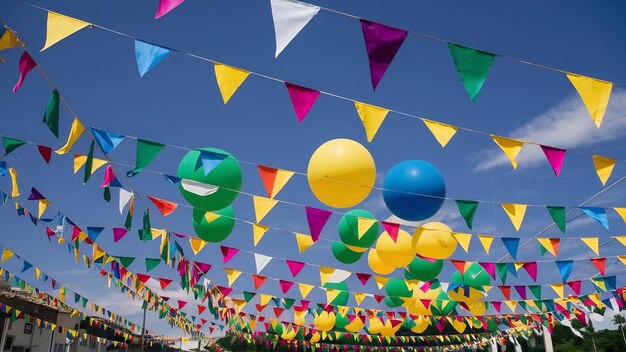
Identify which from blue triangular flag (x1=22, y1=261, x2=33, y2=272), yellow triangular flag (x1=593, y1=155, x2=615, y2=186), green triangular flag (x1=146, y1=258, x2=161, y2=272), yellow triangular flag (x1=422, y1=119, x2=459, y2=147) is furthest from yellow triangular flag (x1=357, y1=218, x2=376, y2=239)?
blue triangular flag (x1=22, y1=261, x2=33, y2=272)

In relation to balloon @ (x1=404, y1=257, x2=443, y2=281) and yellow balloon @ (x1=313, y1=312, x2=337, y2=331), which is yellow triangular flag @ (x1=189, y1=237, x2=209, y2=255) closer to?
balloon @ (x1=404, y1=257, x2=443, y2=281)

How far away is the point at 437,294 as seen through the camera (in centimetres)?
878

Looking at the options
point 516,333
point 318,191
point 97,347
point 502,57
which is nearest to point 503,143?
point 502,57

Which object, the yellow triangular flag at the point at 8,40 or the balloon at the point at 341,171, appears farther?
the balloon at the point at 341,171

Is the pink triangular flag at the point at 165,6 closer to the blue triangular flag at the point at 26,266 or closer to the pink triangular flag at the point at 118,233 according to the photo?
the pink triangular flag at the point at 118,233

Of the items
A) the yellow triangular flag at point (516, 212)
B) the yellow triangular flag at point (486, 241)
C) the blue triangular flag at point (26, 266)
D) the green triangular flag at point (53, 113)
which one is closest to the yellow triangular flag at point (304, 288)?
the yellow triangular flag at point (486, 241)

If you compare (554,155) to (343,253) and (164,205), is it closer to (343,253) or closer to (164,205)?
(343,253)

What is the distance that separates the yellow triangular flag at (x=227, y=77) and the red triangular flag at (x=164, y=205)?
2.77m

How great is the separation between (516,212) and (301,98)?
335cm

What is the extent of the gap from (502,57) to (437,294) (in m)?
6.66

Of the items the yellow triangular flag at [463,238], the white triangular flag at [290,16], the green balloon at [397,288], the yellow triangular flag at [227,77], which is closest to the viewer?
the white triangular flag at [290,16]

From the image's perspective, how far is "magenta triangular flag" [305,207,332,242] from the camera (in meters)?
5.41

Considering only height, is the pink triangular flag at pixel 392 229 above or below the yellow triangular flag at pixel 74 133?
below

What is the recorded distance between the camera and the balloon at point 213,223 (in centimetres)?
551
